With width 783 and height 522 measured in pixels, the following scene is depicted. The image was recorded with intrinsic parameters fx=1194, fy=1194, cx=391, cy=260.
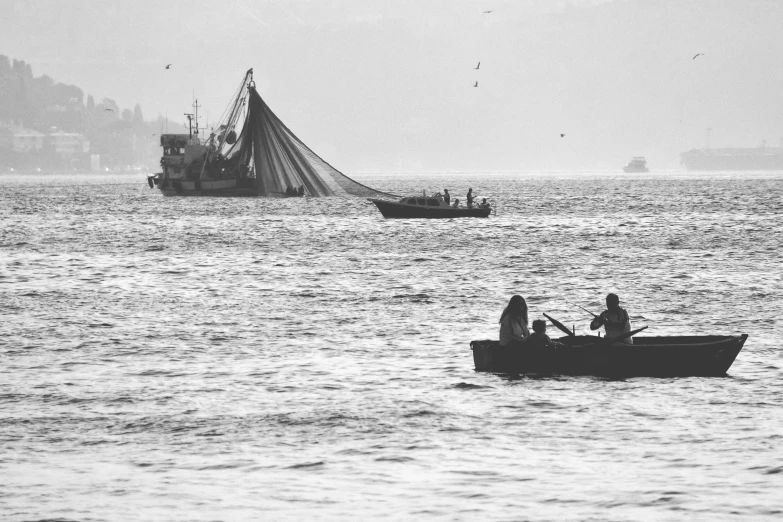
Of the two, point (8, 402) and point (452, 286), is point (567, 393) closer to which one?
point (8, 402)

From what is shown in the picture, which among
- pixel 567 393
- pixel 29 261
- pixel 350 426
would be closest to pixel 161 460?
pixel 350 426

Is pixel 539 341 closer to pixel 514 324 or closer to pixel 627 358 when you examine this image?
pixel 514 324

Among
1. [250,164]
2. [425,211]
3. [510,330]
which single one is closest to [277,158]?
[250,164]

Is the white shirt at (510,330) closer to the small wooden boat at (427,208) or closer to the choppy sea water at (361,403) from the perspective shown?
the choppy sea water at (361,403)

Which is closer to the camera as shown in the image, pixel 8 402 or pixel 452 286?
pixel 8 402

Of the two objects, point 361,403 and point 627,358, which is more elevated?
point 627,358

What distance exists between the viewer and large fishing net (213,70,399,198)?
148m

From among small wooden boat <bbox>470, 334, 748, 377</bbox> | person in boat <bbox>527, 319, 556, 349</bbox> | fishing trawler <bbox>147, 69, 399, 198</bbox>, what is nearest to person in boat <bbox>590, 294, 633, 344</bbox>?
small wooden boat <bbox>470, 334, 748, 377</bbox>

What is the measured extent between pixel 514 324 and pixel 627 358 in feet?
8.81

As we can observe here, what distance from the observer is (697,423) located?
75.4 feet

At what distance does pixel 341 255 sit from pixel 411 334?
34.3 metres

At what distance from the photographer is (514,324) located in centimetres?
2714

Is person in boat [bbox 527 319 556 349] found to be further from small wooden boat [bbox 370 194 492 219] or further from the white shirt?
small wooden boat [bbox 370 194 492 219]

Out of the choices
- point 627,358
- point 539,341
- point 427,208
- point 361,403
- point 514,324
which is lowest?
point 361,403
